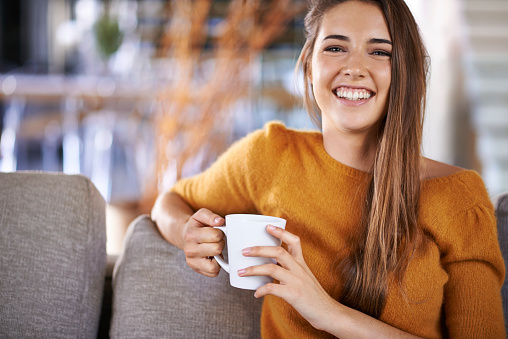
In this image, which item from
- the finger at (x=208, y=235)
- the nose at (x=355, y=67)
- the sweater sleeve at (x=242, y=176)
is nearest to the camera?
the finger at (x=208, y=235)

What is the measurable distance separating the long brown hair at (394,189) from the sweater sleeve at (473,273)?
0.07m

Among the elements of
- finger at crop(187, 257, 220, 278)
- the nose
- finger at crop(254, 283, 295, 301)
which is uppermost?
the nose

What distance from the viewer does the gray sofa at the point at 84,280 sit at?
1.02 metres

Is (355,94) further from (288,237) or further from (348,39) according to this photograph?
(288,237)

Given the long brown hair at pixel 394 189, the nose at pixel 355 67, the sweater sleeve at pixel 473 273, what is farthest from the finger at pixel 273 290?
the nose at pixel 355 67

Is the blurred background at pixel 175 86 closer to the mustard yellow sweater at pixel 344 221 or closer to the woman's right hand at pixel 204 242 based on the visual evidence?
the mustard yellow sweater at pixel 344 221

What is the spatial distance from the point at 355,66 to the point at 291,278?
435 mm

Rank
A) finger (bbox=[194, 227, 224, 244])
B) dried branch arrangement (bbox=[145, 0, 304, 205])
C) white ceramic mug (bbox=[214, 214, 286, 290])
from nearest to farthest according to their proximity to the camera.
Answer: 1. white ceramic mug (bbox=[214, 214, 286, 290])
2. finger (bbox=[194, 227, 224, 244])
3. dried branch arrangement (bbox=[145, 0, 304, 205])

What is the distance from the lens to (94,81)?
3.35m

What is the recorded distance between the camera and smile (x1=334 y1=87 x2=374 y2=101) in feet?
3.18

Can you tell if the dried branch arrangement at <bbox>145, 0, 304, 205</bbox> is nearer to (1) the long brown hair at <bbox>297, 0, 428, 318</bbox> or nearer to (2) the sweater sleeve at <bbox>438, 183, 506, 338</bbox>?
(1) the long brown hair at <bbox>297, 0, 428, 318</bbox>

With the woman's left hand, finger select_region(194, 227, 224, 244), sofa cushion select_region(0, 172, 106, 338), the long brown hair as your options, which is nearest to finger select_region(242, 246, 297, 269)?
the woman's left hand

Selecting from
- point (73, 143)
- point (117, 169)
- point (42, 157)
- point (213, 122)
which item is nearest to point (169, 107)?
point (213, 122)

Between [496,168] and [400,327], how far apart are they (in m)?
2.83
